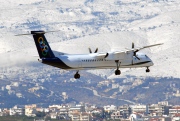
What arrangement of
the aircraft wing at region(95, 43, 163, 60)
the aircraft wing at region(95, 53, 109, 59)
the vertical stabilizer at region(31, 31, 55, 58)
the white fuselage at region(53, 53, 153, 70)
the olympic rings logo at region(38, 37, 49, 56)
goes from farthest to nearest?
the aircraft wing at region(95, 43, 163, 60) < the aircraft wing at region(95, 53, 109, 59) < the white fuselage at region(53, 53, 153, 70) < the olympic rings logo at region(38, 37, 49, 56) < the vertical stabilizer at region(31, 31, 55, 58)

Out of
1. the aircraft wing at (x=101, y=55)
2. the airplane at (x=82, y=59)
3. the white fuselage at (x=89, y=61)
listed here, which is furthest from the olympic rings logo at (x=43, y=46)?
the aircraft wing at (x=101, y=55)

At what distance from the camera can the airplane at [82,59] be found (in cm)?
9881

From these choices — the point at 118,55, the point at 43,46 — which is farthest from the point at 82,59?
the point at 118,55

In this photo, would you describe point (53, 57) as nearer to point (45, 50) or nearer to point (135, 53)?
point (45, 50)

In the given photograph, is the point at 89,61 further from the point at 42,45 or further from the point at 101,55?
the point at 42,45

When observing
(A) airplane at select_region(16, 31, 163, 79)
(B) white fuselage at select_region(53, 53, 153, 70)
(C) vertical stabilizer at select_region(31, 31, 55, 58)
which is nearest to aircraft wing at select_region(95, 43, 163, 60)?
(A) airplane at select_region(16, 31, 163, 79)

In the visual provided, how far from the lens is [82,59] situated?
10094 cm

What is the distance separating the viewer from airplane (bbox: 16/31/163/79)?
324 ft

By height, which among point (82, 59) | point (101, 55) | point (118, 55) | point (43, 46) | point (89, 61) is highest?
point (118, 55)

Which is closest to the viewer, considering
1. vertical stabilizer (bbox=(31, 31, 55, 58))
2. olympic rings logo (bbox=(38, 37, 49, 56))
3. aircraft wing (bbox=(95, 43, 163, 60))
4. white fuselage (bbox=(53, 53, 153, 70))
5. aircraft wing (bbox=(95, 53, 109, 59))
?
vertical stabilizer (bbox=(31, 31, 55, 58))

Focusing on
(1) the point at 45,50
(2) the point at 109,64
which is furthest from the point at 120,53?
(1) the point at 45,50

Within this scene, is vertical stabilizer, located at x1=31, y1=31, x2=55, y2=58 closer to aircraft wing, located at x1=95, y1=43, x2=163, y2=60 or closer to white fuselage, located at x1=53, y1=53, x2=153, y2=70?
white fuselage, located at x1=53, y1=53, x2=153, y2=70

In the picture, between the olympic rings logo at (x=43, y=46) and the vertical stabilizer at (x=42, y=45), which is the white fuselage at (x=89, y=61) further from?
the olympic rings logo at (x=43, y=46)

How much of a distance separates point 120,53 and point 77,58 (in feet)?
15.4
